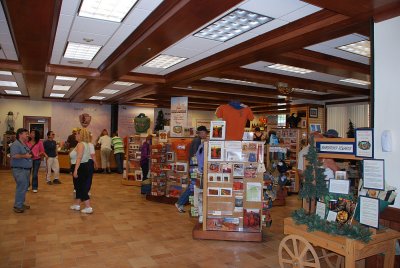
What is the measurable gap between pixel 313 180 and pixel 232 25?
7.56ft

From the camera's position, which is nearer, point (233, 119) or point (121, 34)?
point (121, 34)

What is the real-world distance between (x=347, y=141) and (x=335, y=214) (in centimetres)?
79

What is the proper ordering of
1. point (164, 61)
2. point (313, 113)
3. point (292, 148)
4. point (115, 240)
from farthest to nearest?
point (313, 113) < point (292, 148) < point (164, 61) < point (115, 240)

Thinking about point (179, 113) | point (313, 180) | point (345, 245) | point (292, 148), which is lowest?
point (345, 245)

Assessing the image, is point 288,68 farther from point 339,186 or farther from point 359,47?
point 339,186

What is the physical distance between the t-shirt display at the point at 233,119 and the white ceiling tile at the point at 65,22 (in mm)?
2508

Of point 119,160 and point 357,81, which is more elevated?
point 357,81

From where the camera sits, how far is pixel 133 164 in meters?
9.88

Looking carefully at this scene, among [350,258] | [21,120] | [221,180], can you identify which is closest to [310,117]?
[221,180]

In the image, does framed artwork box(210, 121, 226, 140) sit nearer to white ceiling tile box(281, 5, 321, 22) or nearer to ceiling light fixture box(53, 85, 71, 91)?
white ceiling tile box(281, 5, 321, 22)

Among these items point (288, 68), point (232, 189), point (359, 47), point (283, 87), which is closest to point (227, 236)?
point (232, 189)

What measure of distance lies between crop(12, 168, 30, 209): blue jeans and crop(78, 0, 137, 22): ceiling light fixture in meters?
3.38

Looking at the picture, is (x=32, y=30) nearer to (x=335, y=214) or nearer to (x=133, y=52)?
(x=133, y=52)

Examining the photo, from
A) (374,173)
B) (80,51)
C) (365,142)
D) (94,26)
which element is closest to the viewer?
(374,173)
